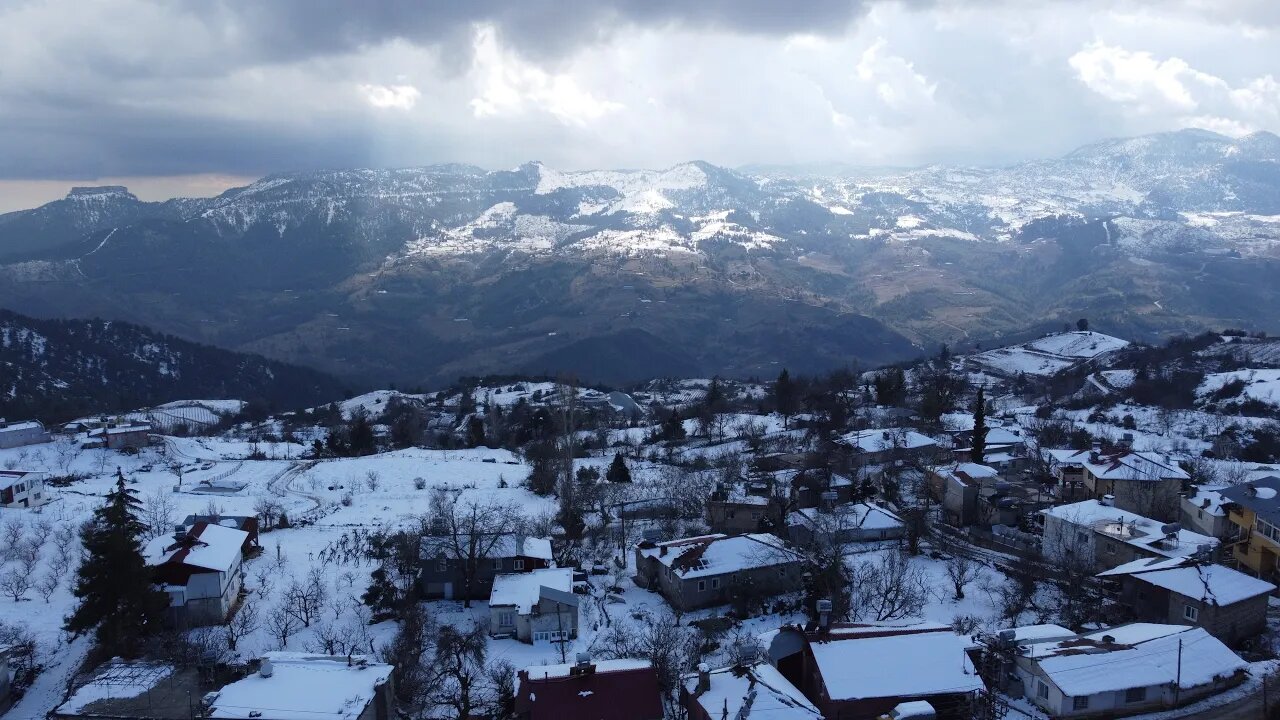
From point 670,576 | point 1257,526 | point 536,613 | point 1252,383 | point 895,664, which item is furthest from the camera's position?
point 1252,383

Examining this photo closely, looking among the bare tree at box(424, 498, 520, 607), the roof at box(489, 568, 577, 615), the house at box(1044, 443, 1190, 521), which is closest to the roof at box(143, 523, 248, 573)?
the bare tree at box(424, 498, 520, 607)

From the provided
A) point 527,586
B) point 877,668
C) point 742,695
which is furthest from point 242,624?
point 877,668

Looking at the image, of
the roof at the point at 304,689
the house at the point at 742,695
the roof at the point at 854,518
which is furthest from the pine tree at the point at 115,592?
the roof at the point at 854,518

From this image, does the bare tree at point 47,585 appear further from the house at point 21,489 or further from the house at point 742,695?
the house at point 742,695

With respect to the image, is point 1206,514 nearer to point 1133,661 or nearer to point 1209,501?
point 1209,501

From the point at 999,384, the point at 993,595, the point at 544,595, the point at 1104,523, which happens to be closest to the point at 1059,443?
the point at 1104,523

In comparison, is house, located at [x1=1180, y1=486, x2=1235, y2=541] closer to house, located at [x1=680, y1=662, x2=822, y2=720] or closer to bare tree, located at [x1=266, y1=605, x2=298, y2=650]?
house, located at [x1=680, y1=662, x2=822, y2=720]

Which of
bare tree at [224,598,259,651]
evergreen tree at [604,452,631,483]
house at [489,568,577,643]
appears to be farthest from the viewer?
evergreen tree at [604,452,631,483]
